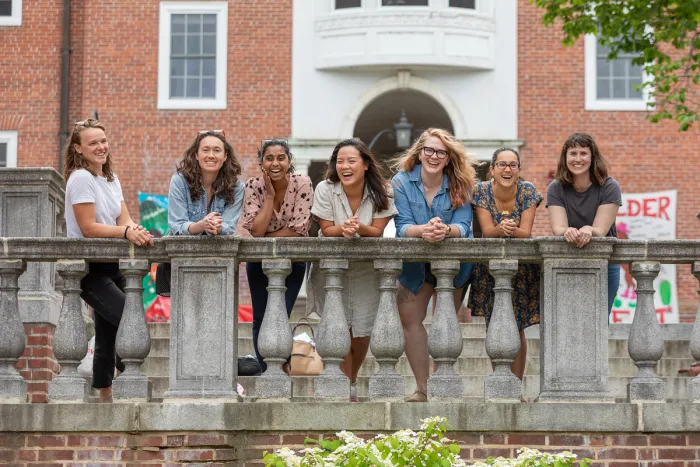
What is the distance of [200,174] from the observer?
8.41 metres

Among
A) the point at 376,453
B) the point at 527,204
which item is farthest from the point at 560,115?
the point at 376,453

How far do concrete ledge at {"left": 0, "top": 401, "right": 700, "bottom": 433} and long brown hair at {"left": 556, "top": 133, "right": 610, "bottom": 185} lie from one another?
138 centimetres

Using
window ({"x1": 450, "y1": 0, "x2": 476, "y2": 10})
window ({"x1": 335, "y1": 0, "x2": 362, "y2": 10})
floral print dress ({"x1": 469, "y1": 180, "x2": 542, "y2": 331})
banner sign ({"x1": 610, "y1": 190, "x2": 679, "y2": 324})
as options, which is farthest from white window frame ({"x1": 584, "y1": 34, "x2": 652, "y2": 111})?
floral print dress ({"x1": 469, "y1": 180, "x2": 542, "y2": 331})

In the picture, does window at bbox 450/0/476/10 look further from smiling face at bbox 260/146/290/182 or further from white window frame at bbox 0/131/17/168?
smiling face at bbox 260/146/290/182

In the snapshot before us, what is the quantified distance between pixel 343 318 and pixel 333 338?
5.6 inches

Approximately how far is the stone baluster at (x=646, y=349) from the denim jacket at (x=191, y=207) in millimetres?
2435

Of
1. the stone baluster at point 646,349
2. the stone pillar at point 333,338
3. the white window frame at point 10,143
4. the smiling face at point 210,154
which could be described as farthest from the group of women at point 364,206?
the white window frame at point 10,143

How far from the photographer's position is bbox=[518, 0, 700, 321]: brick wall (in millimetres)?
23906

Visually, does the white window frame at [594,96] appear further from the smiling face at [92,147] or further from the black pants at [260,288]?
the smiling face at [92,147]

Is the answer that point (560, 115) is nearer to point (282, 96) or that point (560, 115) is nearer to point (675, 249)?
point (282, 96)

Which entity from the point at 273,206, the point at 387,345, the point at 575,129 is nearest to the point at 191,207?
the point at 273,206

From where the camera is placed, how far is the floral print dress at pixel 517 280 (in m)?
8.55

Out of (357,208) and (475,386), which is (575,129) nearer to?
(475,386)

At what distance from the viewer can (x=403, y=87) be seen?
2383cm
